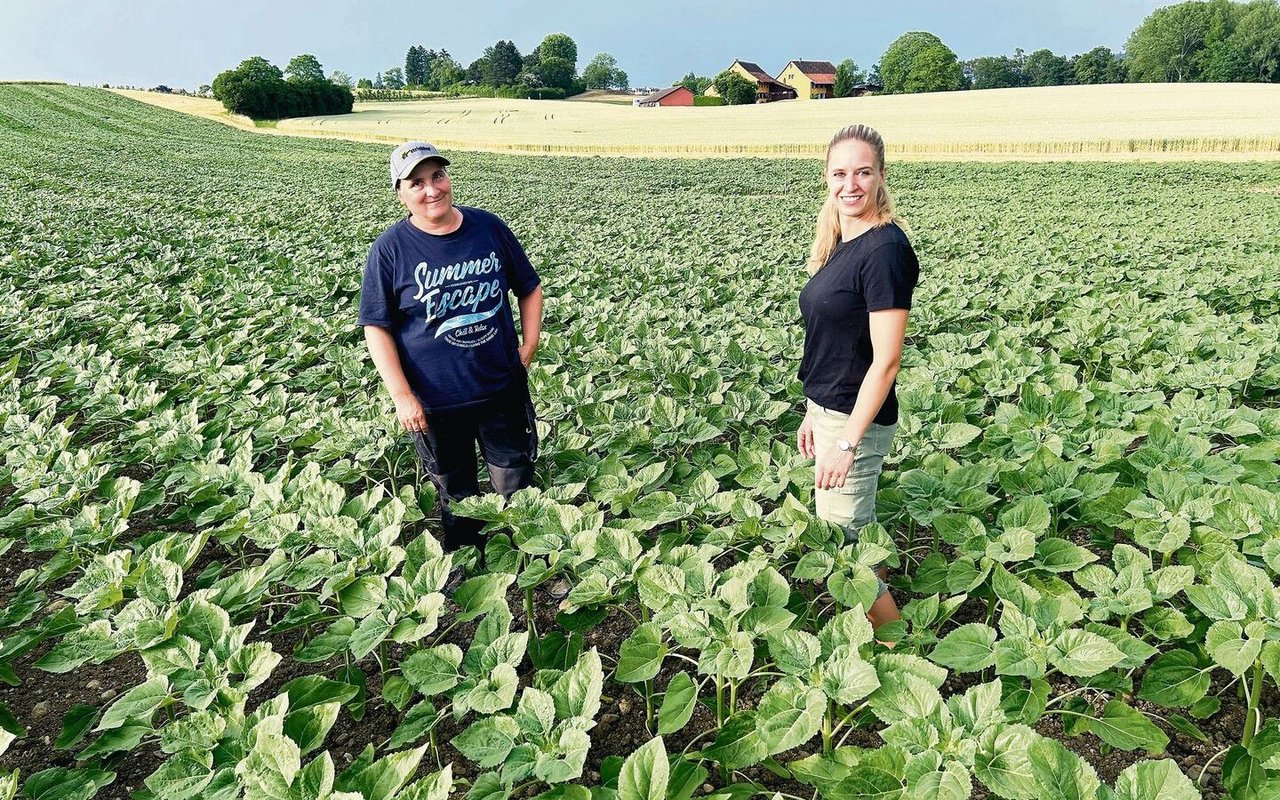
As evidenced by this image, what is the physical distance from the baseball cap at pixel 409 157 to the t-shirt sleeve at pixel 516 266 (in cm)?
48

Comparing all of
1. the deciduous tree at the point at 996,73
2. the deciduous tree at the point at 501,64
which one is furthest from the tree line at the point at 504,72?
the deciduous tree at the point at 996,73

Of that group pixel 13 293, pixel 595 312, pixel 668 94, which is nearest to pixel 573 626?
pixel 595 312

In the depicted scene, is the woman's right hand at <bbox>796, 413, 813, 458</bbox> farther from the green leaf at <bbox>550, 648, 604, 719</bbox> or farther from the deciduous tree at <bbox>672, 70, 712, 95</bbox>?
the deciduous tree at <bbox>672, 70, 712, 95</bbox>

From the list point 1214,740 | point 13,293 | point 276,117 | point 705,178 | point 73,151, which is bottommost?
point 1214,740

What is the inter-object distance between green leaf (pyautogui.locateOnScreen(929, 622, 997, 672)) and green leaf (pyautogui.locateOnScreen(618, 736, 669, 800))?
943 millimetres

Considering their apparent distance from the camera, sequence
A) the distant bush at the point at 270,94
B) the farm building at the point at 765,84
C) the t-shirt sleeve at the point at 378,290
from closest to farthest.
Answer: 1. the t-shirt sleeve at the point at 378,290
2. the distant bush at the point at 270,94
3. the farm building at the point at 765,84

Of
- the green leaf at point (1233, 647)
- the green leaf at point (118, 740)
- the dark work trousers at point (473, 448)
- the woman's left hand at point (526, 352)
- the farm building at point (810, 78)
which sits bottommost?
the green leaf at point (118, 740)

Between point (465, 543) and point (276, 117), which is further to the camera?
point (276, 117)

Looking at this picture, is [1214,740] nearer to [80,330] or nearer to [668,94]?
[80,330]

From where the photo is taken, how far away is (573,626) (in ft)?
8.75

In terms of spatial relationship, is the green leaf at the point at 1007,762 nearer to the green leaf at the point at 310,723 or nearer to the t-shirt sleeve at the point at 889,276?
the t-shirt sleeve at the point at 889,276

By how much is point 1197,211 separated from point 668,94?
90194mm

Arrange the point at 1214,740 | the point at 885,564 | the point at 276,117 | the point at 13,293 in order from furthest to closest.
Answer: the point at 276,117
the point at 13,293
the point at 885,564
the point at 1214,740

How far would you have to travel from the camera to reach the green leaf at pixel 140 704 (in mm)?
2162
